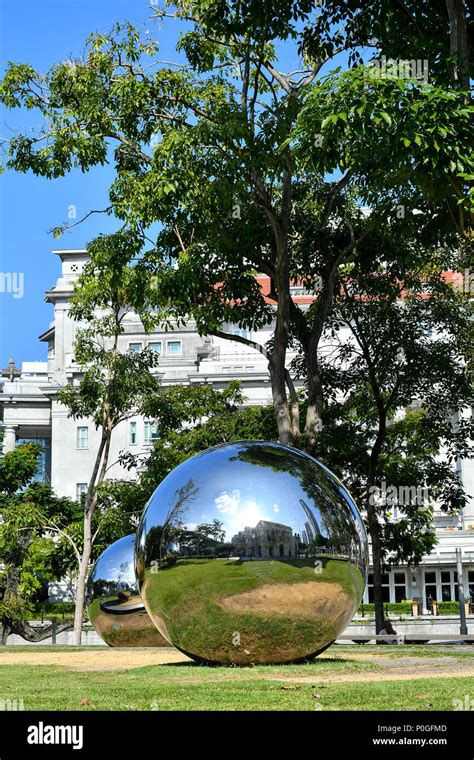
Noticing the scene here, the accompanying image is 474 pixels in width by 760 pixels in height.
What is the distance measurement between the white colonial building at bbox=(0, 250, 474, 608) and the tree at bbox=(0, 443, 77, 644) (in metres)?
21.4

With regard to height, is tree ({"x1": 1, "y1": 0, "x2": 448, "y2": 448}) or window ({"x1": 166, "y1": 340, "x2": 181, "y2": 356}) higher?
window ({"x1": 166, "y1": 340, "x2": 181, "y2": 356})

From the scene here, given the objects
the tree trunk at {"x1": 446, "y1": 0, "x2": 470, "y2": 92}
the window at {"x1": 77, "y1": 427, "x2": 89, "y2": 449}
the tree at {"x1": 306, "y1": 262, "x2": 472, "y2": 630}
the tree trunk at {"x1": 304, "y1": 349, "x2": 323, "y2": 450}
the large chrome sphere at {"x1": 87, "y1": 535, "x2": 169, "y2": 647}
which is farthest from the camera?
the window at {"x1": 77, "y1": 427, "x2": 89, "y2": 449}

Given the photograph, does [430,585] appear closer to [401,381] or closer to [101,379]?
[101,379]

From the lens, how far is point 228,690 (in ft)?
33.7

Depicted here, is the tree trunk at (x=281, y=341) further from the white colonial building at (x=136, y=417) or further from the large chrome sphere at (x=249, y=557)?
the white colonial building at (x=136, y=417)

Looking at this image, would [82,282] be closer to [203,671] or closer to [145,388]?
[145,388]

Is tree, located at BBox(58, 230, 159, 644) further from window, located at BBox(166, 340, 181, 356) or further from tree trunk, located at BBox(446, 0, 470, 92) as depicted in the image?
window, located at BBox(166, 340, 181, 356)

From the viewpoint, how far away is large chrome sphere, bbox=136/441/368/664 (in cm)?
1223

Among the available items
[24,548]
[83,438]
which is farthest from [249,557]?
[83,438]

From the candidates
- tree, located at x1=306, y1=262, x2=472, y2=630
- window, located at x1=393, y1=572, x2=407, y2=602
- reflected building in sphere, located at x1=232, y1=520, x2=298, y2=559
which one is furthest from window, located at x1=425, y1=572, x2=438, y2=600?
reflected building in sphere, located at x1=232, y1=520, x2=298, y2=559

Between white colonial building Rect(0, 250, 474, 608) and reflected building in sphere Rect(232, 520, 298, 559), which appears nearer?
reflected building in sphere Rect(232, 520, 298, 559)

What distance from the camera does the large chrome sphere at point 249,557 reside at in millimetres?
12234

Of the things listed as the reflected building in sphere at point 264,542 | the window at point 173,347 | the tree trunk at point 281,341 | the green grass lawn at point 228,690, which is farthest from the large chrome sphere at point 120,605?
the window at point 173,347
